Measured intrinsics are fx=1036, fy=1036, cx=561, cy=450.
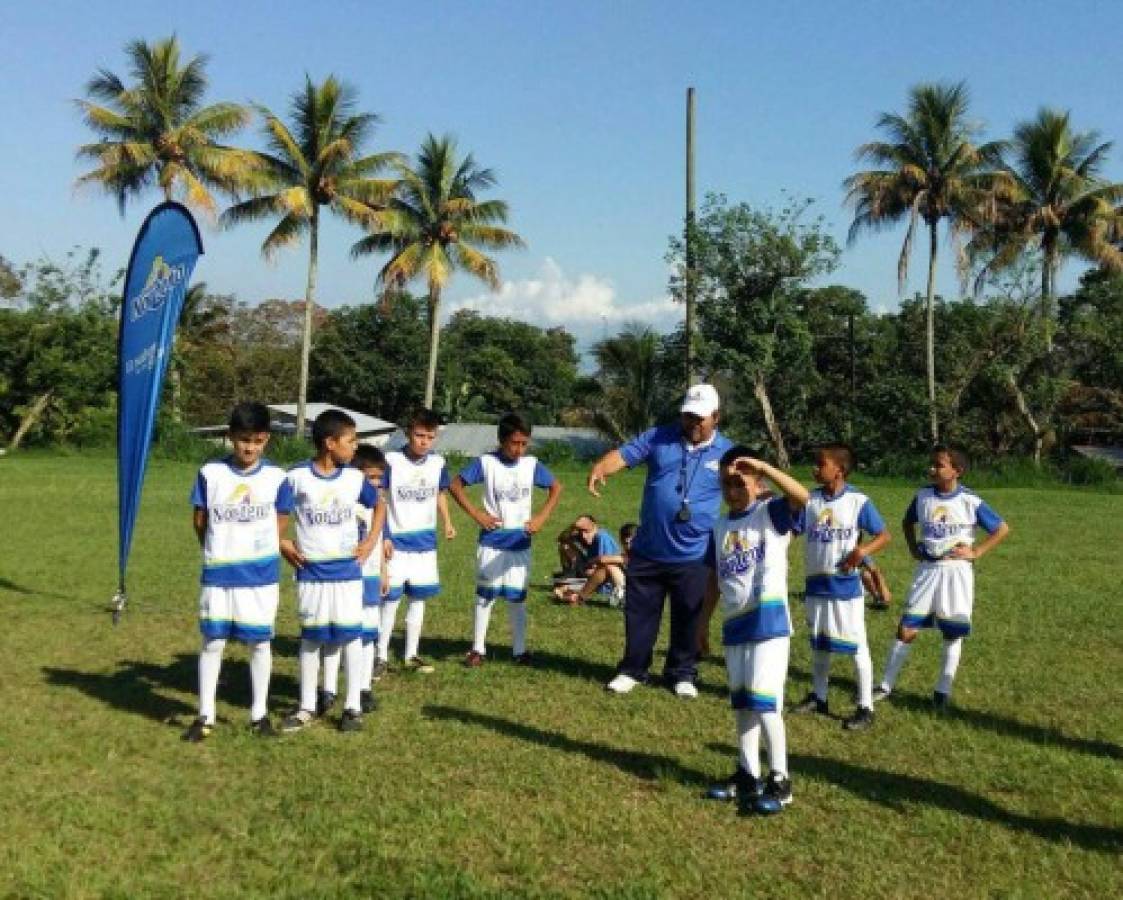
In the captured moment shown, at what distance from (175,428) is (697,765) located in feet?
110

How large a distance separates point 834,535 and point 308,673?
351 cm

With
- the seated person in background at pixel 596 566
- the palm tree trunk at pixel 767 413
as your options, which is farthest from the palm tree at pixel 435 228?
the seated person in background at pixel 596 566

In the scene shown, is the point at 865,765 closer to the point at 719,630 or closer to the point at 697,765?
the point at 697,765

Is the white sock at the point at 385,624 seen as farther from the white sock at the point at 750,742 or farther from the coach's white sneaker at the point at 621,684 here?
the white sock at the point at 750,742

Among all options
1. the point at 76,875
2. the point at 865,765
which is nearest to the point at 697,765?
the point at 865,765

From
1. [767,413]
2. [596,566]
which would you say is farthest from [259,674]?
[767,413]

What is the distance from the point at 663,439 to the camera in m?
7.30

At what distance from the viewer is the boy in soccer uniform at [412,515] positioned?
7.58 m

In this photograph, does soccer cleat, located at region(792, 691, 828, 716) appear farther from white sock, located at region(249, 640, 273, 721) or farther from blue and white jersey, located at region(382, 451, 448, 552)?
white sock, located at region(249, 640, 273, 721)

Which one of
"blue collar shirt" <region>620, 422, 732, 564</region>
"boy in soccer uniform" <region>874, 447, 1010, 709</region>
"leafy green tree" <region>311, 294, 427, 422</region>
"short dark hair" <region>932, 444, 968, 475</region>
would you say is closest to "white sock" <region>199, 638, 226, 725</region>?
"blue collar shirt" <region>620, 422, 732, 564</region>

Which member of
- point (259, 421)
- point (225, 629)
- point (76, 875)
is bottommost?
point (76, 875)

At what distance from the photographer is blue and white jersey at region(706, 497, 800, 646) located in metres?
5.12

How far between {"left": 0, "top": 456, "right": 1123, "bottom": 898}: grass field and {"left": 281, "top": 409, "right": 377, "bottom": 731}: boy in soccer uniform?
1.21 feet

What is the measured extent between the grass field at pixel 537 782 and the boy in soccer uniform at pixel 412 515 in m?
0.63
